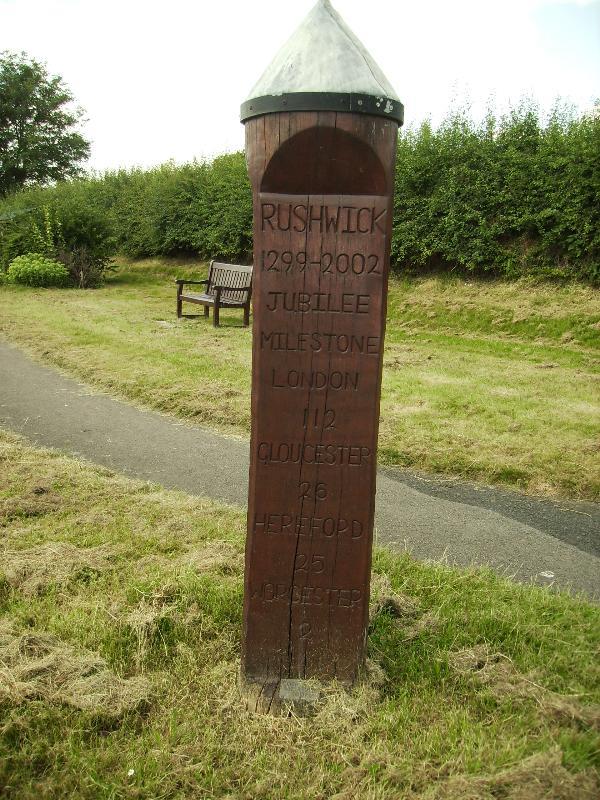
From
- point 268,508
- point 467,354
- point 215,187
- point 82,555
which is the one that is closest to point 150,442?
point 82,555

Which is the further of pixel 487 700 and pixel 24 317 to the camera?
pixel 24 317

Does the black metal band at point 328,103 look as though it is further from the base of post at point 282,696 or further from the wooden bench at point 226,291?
the wooden bench at point 226,291

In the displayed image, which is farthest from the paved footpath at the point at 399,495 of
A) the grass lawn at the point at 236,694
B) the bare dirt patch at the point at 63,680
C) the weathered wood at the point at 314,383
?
the bare dirt patch at the point at 63,680

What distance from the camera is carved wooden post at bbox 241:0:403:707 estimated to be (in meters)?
2.24

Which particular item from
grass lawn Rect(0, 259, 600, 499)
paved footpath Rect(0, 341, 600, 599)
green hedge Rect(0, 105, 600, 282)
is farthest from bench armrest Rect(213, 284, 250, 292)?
paved footpath Rect(0, 341, 600, 599)

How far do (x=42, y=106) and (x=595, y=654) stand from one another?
4068 centimetres

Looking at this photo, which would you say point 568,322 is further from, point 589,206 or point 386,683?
point 386,683

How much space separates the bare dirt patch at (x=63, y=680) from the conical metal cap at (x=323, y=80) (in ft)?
6.60

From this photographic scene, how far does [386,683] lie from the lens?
106 inches

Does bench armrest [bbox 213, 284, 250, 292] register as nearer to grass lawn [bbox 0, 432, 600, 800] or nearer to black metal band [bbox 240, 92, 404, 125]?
grass lawn [bbox 0, 432, 600, 800]

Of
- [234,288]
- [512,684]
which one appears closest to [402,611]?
[512,684]

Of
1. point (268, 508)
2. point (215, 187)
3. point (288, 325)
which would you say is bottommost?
point (268, 508)

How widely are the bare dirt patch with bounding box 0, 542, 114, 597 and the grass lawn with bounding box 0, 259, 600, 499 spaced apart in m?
2.55

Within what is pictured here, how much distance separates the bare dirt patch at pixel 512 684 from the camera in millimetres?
2393
